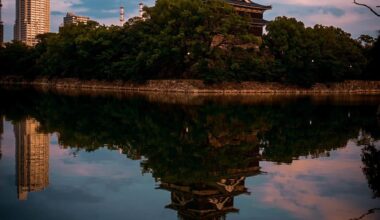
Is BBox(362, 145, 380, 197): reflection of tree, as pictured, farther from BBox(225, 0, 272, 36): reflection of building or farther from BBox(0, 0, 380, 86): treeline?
BBox(225, 0, 272, 36): reflection of building

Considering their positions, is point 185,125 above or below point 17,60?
below

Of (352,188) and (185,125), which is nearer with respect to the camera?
(352,188)

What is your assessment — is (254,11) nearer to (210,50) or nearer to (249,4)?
(249,4)

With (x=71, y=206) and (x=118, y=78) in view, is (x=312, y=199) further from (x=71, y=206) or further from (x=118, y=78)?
(x=118, y=78)

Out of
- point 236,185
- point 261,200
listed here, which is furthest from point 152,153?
point 261,200

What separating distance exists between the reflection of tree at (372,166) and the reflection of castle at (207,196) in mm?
2371

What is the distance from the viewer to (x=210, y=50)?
44.2 meters

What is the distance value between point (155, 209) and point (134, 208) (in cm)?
32

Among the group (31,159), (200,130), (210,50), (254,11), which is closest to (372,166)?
(200,130)

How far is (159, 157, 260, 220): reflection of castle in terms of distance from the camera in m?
6.75

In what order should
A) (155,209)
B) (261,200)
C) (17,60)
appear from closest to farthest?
(155,209) < (261,200) < (17,60)

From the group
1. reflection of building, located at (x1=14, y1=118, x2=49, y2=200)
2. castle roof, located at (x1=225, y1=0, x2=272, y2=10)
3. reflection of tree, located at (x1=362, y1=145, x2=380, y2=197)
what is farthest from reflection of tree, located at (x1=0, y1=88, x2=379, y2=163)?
castle roof, located at (x1=225, y1=0, x2=272, y2=10)

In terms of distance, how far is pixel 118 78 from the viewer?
54.2 m

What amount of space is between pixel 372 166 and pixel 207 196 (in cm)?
484
